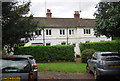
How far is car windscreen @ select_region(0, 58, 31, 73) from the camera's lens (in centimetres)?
606

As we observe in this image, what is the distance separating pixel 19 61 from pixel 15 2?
25.5 feet

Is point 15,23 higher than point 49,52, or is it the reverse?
point 15,23

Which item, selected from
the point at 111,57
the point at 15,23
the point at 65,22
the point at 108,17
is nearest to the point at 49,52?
the point at 15,23

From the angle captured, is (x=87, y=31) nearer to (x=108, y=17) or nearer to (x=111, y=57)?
(x=108, y=17)

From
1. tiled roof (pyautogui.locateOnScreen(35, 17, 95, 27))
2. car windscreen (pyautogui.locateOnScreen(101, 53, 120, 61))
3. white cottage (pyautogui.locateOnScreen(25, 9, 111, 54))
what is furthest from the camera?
tiled roof (pyautogui.locateOnScreen(35, 17, 95, 27))

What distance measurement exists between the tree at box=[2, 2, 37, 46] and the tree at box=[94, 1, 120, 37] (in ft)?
17.0

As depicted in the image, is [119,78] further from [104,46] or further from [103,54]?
[104,46]

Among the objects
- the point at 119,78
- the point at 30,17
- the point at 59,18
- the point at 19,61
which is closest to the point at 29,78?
the point at 19,61

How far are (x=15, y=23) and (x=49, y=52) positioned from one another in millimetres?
9419

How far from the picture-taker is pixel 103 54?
9.41 meters

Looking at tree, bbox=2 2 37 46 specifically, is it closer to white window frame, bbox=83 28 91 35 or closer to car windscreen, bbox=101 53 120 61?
car windscreen, bbox=101 53 120 61

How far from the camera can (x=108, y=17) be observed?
1067 centimetres

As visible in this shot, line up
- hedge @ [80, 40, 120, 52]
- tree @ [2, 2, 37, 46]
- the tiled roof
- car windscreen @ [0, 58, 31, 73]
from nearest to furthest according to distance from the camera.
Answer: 1. car windscreen @ [0, 58, 31, 73]
2. tree @ [2, 2, 37, 46]
3. hedge @ [80, 40, 120, 52]
4. the tiled roof

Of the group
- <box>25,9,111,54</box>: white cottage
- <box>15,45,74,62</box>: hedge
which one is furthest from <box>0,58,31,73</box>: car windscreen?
<box>25,9,111,54</box>: white cottage
